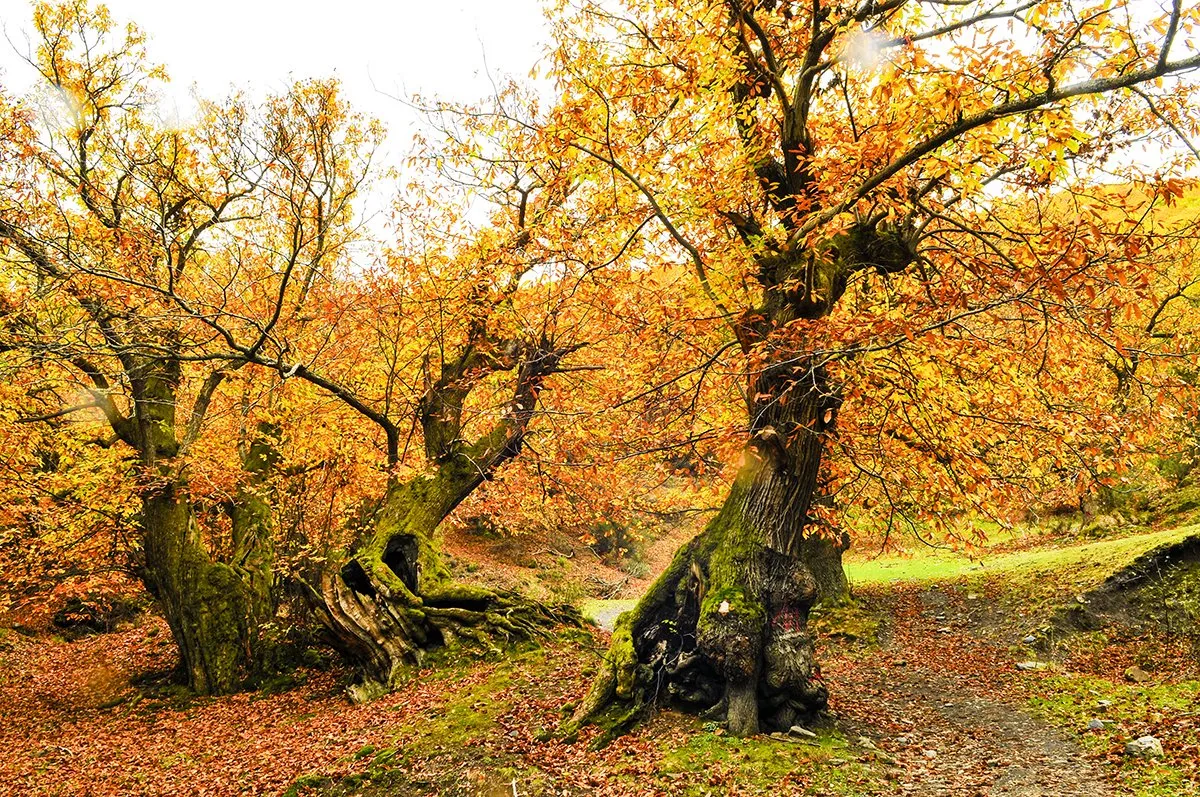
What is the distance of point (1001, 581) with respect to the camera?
15.7 meters

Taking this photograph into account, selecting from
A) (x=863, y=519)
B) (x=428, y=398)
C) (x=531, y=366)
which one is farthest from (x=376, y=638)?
(x=863, y=519)

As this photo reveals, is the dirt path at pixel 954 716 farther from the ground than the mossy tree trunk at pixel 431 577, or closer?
closer

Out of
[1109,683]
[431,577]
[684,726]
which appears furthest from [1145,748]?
[431,577]

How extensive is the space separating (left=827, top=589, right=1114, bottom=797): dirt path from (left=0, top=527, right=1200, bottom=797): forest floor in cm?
4

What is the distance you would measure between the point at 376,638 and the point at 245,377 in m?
6.86

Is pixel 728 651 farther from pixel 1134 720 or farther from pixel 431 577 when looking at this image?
pixel 431 577

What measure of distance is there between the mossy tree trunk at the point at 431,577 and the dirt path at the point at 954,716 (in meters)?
5.74

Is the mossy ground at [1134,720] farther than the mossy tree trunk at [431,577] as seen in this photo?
No

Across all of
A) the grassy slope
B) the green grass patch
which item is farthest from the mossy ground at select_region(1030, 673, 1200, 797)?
the green grass patch

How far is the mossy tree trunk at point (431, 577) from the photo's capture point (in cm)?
1096

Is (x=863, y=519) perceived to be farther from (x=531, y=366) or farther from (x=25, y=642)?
(x=25, y=642)

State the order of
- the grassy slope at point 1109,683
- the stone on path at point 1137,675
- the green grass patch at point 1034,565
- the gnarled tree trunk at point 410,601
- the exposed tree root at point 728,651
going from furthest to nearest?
the green grass patch at point 1034,565 < the gnarled tree trunk at point 410,601 < the stone on path at point 1137,675 < the exposed tree root at point 728,651 < the grassy slope at point 1109,683

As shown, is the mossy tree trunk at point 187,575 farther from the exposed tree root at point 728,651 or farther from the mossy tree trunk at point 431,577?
the exposed tree root at point 728,651

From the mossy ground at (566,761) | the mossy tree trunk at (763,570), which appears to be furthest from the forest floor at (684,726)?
the mossy tree trunk at (763,570)
